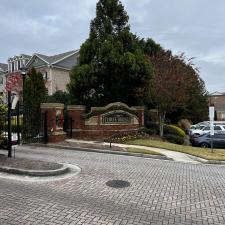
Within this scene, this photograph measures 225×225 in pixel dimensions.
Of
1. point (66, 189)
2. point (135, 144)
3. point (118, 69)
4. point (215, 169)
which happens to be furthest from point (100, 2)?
point (66, 189)

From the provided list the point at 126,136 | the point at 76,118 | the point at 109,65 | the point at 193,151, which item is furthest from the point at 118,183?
the point at 109,65

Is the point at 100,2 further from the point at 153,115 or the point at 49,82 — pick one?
the point at 49,82

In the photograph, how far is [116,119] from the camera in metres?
20.7

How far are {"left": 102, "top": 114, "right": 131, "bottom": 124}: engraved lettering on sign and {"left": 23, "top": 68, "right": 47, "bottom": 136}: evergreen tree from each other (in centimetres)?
396

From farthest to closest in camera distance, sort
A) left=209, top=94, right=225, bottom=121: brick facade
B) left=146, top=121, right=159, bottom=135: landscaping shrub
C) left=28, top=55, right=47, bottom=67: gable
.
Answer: left=209, top=94, right=225, bottom=121: brick facade, left=28, top=55, right=47, bottom=67: gable, left=146, top=121, right=159, bottom=135: landscaping shrub

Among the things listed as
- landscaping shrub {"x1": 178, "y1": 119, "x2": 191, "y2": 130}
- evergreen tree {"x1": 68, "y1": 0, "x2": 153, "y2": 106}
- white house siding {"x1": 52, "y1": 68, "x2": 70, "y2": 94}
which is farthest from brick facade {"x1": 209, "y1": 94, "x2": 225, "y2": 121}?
evergreen tree {"x1": 68, "y1": 0, "x2": 153, "y2": 106}

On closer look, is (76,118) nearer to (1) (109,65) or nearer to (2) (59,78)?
(1) (109,65)

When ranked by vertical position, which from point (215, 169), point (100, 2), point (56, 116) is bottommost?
point (215, 169)

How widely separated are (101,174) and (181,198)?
312cm

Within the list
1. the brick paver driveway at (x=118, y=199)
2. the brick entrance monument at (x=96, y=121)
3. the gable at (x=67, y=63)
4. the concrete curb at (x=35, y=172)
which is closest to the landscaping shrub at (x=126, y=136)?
the brick entrance monument at (x=96, y=121)

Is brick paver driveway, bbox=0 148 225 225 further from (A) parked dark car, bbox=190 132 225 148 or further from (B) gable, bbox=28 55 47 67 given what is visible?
(B) gable, bbox=28 55 47 67

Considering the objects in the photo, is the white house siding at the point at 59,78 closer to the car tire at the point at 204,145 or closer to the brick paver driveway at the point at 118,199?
the car tire at the point at 204,145

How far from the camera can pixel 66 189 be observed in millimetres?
8406

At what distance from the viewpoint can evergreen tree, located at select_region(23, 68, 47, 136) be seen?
1769 cm
